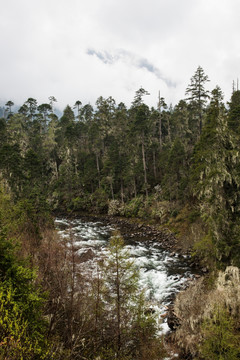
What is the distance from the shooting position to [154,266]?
65.7 ft

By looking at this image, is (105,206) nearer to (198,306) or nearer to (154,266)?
(154,266)

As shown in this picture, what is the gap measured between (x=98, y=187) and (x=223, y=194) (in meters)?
36.9

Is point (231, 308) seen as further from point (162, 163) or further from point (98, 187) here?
point (98, 187)

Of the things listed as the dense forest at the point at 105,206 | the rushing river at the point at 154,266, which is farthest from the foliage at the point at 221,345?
the rushing river at the point at 154,266

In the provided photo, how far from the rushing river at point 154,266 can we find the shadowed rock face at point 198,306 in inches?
54.7

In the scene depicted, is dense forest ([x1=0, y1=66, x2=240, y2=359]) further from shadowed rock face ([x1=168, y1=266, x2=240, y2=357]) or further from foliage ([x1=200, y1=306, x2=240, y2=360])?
shadowed rock face ([x1=168, y1=266, x2=240, y2=357])

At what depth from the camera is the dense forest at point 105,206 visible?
691cm

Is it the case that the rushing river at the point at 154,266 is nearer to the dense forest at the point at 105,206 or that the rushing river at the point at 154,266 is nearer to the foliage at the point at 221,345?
the dense forest at the point at 105,206

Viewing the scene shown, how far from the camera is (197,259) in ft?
65.1

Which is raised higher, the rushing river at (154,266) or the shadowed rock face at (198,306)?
the shadowed rock face at (198,306)

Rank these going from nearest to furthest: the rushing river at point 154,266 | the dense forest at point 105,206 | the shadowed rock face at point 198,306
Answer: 1. the dense forest at point 105,206
2. the shadowed rock face at point 198,306
3. the rushing river at point 154,266

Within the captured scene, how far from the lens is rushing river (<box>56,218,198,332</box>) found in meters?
14.8

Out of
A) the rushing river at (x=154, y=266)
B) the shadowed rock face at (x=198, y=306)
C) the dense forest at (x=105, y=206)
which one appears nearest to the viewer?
the dense forest at (x=105, y=206)

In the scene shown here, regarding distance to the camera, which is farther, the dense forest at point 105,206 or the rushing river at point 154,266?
the rushing river at point 154,266
